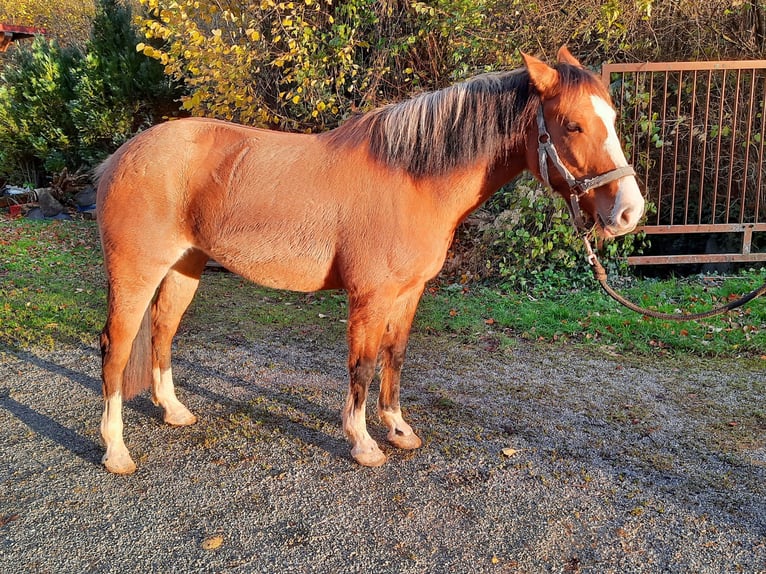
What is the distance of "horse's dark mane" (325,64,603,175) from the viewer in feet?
9.14

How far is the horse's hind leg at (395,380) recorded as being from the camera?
10.9 feet

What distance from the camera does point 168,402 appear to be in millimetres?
3658

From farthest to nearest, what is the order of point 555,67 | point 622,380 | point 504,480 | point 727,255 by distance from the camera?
point 727,255, point 622,380, point 504,480, point 555,67

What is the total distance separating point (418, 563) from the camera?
2.36m

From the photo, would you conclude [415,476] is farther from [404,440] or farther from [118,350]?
[118,350]

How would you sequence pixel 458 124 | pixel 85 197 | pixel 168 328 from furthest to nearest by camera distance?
pixel 85 197
pixel 168 328
pixel 458 124

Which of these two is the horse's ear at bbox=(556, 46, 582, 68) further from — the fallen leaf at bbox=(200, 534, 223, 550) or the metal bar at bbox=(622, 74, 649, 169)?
the metal bar at bbox=(622, 74, 649, 169)

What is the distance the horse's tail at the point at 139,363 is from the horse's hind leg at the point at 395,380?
1.52m

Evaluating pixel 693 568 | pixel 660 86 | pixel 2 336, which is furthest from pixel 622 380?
pixel 2 336

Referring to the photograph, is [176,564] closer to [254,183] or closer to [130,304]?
[130,304]

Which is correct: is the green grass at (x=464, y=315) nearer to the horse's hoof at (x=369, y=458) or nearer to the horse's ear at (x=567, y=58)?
the horse's hoof at (x=369, y=458)

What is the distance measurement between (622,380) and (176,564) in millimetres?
3304

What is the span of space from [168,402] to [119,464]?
0.62 metres

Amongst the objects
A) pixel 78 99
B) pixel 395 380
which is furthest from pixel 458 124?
pixel 78 99
